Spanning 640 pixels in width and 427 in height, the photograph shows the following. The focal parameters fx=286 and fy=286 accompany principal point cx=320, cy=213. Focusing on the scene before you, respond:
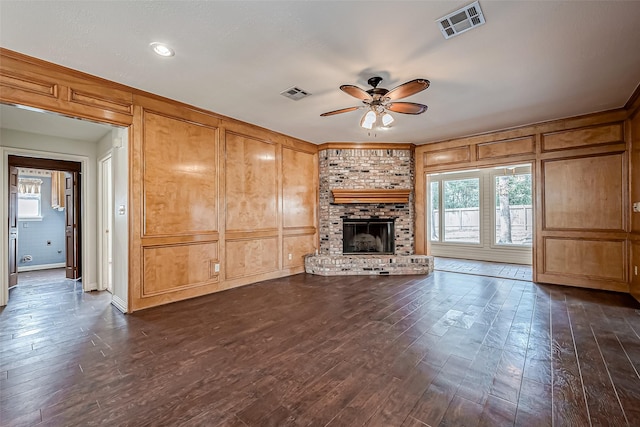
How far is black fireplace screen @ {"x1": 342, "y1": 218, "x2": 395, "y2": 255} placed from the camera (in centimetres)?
602

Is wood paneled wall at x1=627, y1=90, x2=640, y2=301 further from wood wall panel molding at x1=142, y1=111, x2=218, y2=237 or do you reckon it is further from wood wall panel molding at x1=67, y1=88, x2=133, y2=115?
wood wall panel molding at x1=67, y1=88, x2=133, y2=115

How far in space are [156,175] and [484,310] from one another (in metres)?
4.40

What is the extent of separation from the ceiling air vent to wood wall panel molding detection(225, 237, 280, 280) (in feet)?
7.78

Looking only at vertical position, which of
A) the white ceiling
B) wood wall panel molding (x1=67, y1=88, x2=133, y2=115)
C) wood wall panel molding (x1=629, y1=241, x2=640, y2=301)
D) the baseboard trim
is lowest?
the baseboard trim

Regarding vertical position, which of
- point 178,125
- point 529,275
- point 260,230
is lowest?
point 529,275

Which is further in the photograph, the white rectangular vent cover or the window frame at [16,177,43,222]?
the window frame at [16,177,43,222]

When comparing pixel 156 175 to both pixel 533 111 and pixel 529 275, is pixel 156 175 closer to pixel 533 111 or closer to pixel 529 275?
pixel 533 111

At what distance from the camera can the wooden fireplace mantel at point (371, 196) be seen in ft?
19.0

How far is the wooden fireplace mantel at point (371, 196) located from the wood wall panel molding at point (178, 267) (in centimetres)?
264

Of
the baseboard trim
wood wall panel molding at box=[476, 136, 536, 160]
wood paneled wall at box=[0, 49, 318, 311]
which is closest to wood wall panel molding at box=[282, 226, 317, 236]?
wood paneled wall at box=[0, 49, 318, 311]

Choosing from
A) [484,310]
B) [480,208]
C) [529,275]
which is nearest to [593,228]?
[529,275]

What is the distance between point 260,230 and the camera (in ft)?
16.4

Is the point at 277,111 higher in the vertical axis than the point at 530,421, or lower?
higher

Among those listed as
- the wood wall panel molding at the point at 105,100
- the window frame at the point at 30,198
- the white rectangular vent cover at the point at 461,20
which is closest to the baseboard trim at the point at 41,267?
the window frame at the point at 30,198
